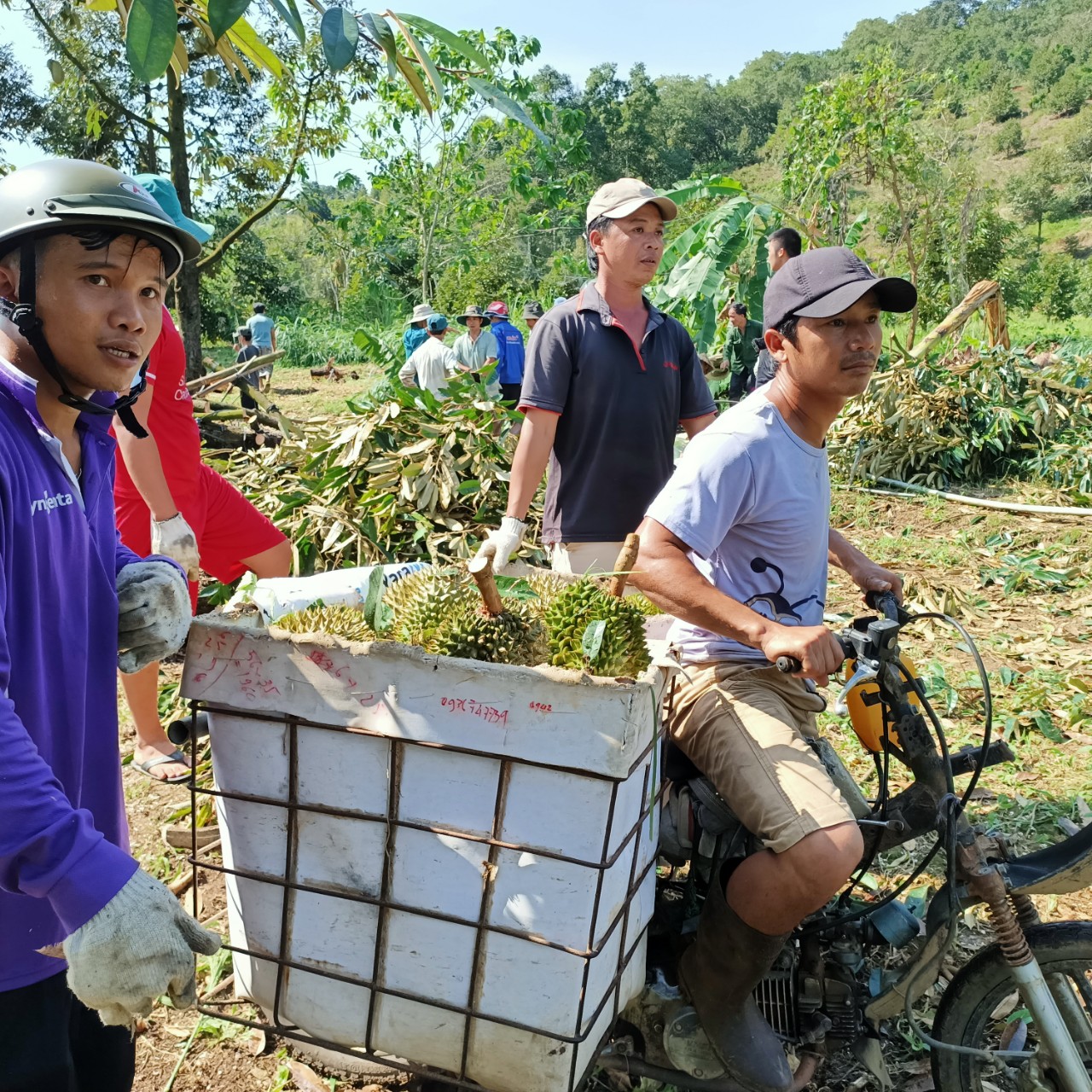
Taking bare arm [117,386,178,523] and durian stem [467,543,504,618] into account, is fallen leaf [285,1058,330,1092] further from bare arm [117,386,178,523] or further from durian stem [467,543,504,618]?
bare arm [117,386,178,523]

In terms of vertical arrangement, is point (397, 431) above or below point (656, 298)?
below

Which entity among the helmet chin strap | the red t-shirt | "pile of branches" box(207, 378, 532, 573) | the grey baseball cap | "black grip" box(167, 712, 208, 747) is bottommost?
"pile of branches" box(207, 378, 532, 573)

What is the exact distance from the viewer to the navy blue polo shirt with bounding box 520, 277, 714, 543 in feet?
10.8

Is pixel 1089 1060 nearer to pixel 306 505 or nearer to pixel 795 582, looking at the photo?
pixel 795 582

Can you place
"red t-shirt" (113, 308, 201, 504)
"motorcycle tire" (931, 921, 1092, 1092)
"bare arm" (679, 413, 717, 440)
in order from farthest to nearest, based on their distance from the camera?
"bare arm" (679, 413, 717, 440) → "red t-shirt" (113, 308, 201, 504) → "motorcycle tire" (931, 921, 1092, 1092)

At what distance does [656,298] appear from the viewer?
9.43 metres

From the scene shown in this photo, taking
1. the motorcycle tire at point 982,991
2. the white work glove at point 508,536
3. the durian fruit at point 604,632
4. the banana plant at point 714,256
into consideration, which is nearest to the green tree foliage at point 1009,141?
the banana plant at point 714,256

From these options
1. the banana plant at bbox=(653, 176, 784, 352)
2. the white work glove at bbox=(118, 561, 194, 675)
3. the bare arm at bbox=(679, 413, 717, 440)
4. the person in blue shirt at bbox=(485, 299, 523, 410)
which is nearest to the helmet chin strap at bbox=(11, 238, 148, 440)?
the white work glove at bbox=(118, 561, 194, 675)

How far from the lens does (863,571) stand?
2.36m

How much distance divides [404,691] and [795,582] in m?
1.11

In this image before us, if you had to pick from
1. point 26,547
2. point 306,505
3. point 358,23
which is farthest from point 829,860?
point 306,505

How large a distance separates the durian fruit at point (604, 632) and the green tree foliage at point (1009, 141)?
7254 centimetres

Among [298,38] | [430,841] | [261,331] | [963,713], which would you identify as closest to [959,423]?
[963,713]

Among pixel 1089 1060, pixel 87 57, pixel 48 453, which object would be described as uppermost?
pixel 87 57
